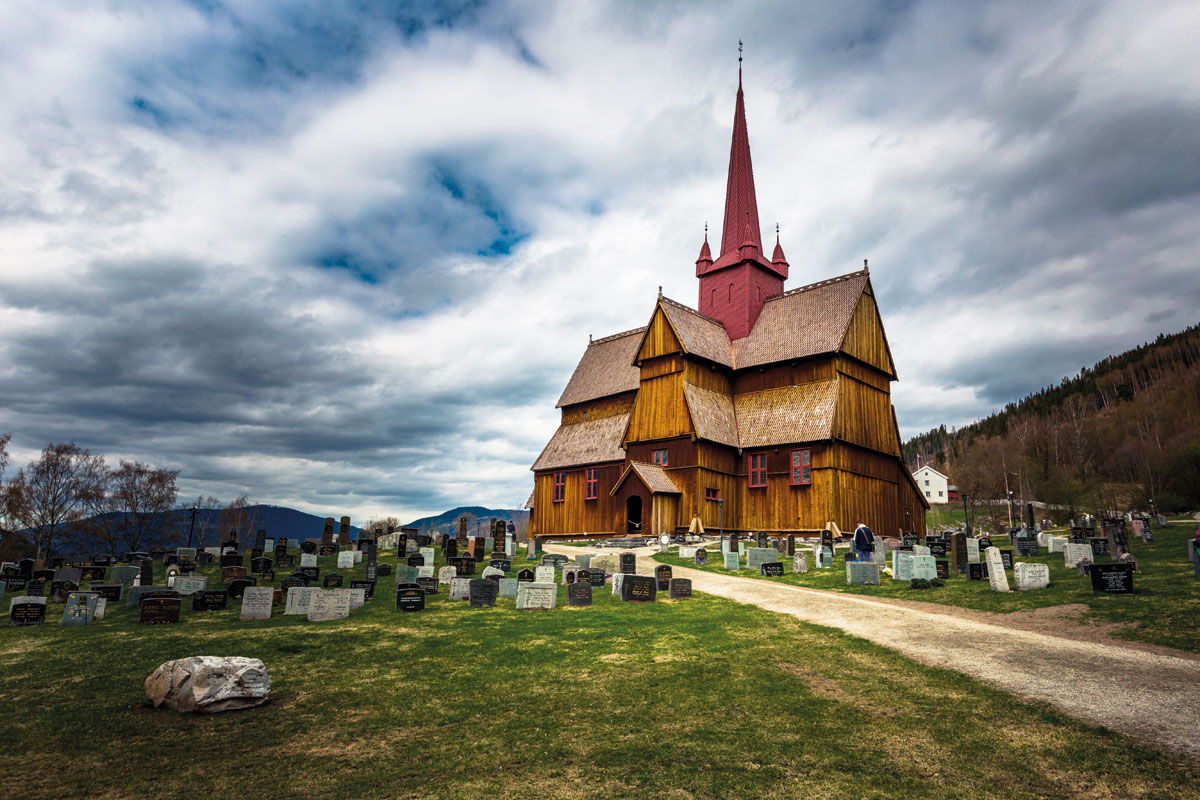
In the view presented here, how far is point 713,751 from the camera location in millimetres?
7156

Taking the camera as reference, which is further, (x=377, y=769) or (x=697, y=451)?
(x=697, y=451)

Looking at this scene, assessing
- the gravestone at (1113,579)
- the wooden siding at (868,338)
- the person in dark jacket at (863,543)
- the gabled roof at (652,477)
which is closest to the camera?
the gravestone at (1113,579)

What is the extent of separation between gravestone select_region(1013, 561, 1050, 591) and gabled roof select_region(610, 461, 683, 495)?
19430mm

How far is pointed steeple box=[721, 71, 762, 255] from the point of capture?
4488 centimetres

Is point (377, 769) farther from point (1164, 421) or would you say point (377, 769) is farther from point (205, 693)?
point (1164, 421)

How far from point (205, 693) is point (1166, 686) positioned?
40.2 ft

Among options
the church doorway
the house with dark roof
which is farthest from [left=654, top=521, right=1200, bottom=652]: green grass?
the church doorway

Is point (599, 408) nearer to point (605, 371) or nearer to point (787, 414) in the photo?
point (605, 371)

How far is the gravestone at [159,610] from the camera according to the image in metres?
14.3

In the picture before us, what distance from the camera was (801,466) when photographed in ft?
113

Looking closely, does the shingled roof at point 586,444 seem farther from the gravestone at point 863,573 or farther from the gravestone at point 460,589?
the gravestone at point 460,589

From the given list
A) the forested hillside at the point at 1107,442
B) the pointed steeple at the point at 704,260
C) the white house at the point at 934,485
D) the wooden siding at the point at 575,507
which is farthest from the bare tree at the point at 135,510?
the white house at the point at 934,485

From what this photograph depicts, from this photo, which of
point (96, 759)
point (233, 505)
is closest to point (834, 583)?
point (96, 759)

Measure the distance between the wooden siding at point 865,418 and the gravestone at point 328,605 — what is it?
84.0 ft
